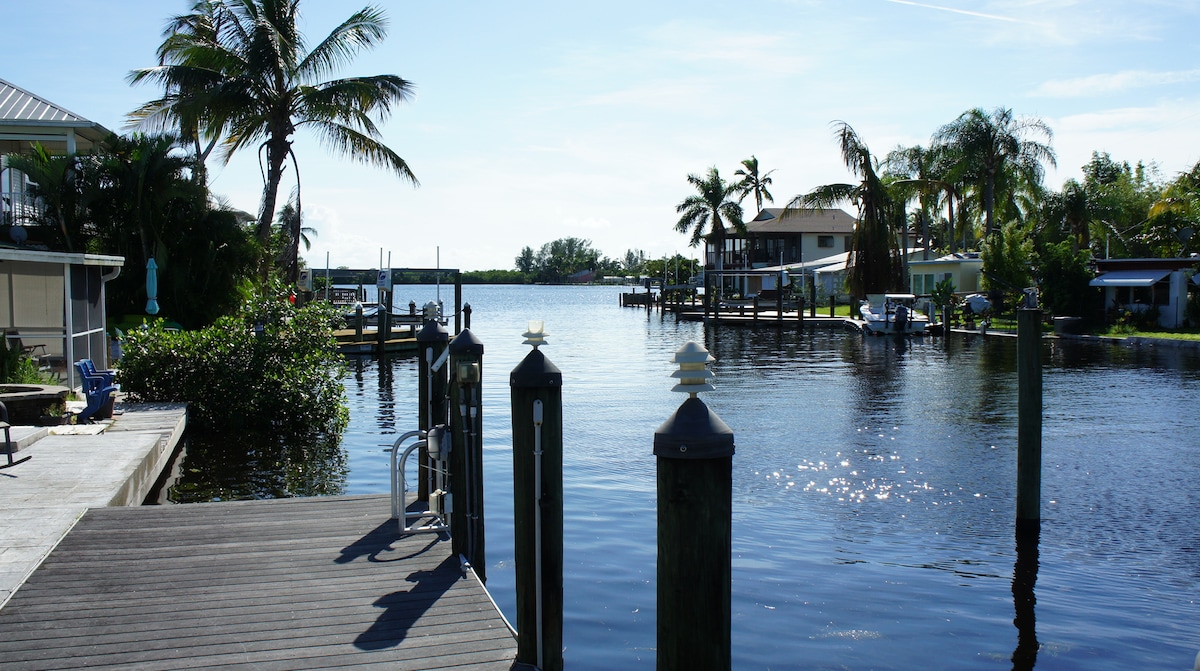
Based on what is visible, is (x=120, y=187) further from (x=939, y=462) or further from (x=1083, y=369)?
(x=1083, y=369)

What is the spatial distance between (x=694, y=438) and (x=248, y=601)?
392 cm

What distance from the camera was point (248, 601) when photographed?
620 cm

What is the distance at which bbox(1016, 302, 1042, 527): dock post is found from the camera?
10.1 metres

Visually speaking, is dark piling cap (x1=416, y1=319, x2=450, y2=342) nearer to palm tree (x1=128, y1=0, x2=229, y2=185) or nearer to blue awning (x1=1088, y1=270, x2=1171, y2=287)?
palm tree (x1=128, y1=0, x2=229, y2=185)

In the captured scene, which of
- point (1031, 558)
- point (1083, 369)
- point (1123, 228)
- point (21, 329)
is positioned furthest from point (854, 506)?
point (1123, 228)

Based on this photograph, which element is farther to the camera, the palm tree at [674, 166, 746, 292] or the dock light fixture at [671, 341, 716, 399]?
the palm tree at [674, 166, 746, 292]

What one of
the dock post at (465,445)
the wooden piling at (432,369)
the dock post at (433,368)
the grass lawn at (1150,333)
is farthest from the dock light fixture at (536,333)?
the grass lawn at (1150,333)

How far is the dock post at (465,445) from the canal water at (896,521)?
1162 mm

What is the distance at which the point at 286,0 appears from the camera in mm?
27781

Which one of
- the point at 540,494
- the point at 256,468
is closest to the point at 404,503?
the point at 540,494

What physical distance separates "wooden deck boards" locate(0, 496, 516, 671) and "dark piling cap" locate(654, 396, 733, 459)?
231 centimetres

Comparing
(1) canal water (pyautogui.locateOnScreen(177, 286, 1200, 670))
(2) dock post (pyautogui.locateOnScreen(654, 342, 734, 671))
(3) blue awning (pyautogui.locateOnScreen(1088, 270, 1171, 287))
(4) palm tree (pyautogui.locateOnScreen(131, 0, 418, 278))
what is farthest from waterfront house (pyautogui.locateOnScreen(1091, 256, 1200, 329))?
(2) dock post (pyautogui.locateOnScreen(654, 342, 734, 671))

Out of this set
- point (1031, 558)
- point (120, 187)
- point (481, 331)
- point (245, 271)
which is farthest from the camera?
point (481, 331)

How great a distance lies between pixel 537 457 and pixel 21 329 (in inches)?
667
